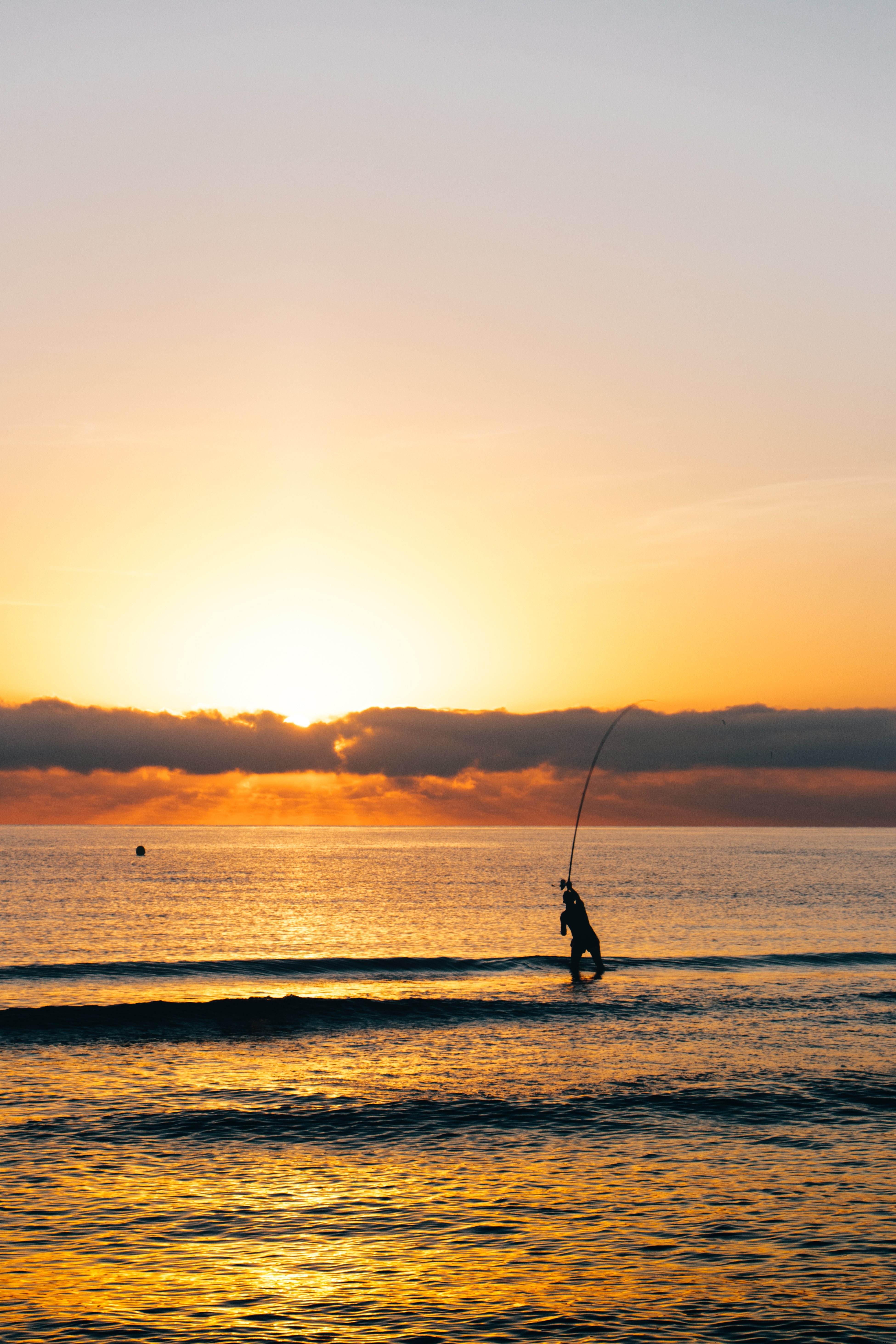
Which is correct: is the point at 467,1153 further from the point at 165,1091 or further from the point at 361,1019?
the point at 361,1019

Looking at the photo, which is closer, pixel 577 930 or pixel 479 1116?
pixel 479 1116

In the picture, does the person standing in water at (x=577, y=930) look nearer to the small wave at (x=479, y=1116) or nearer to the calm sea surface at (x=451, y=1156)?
the calm sea surface at (x=451, y=1156)

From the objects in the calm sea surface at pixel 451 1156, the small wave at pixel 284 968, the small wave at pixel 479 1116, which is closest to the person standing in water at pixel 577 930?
the calm sea surface at pixel 451 1156

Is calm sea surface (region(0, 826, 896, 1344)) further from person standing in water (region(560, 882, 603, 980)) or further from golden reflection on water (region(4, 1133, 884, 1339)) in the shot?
person standing in water (region(560, 882, 603, 980))

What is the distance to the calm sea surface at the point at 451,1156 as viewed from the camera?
945 centimetres

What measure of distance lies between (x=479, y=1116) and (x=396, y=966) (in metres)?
25.7

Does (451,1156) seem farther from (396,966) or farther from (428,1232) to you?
(396,966)

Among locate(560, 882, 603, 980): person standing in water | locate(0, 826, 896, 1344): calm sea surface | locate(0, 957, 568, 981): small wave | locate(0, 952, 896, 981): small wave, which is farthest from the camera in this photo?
locate(0, 952, 896, 981): small wave

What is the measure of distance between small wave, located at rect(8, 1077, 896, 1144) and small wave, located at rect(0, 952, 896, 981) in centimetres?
2003

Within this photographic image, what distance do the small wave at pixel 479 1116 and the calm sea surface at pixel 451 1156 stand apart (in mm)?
65

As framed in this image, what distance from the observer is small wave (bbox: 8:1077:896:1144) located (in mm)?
15234

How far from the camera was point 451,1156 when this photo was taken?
561 inches

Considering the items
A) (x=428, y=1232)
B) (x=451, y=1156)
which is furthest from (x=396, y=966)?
(x=428, y=1232)

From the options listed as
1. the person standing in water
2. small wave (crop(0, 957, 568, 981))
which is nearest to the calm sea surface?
small wave (crop(0, 957, 568, 981))
